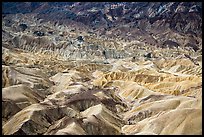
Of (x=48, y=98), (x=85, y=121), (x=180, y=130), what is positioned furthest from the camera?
(x=48, y=98)

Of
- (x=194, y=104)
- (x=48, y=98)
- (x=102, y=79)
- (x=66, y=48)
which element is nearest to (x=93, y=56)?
(x=66, y=48)

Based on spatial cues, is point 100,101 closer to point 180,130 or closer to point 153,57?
point 180,130

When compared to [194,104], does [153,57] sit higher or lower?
lower

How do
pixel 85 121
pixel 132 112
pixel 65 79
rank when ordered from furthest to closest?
1. pixel 65 79
2. pixel 132 112
3. pixel 85 121

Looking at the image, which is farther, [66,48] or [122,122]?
[66,48]

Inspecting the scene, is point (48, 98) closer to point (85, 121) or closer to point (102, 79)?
point (85, 121)

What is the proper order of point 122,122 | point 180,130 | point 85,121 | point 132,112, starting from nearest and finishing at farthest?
point 180,130
point 85,121
point 122,122
point 132,112

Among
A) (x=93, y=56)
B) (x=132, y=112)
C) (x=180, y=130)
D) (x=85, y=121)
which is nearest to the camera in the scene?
(x=180, y=130)

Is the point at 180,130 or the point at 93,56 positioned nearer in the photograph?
the point at 180,130

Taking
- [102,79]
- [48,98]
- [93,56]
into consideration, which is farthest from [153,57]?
[48,98]
